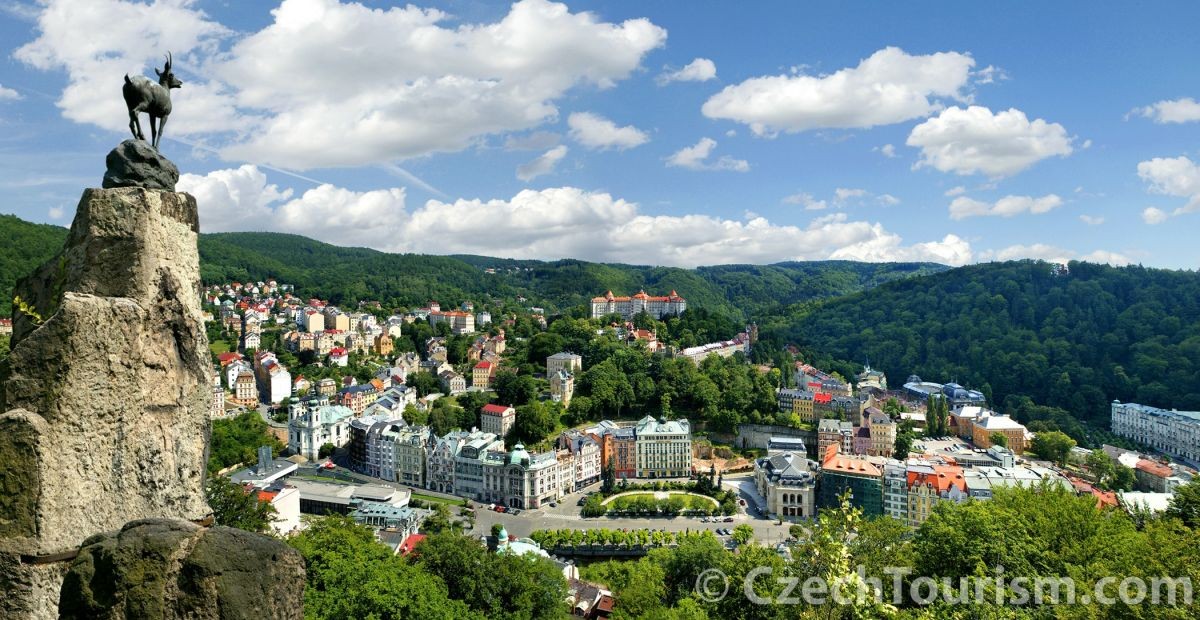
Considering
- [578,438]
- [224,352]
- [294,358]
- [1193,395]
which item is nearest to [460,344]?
[294,358]

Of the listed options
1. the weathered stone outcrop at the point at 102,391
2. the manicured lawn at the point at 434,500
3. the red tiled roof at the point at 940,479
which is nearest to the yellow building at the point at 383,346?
the manicured lawn at the point at 434,500

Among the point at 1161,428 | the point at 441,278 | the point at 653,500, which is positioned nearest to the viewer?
the point at 653,500

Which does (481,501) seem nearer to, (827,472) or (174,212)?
(827,472)

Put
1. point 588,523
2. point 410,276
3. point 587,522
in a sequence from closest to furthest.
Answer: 1. point 588,523
2. point 587,522
3. point 410,276

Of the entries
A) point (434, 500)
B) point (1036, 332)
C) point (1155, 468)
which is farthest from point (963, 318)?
point (434, 500)

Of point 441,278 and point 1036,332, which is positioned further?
point 441,278

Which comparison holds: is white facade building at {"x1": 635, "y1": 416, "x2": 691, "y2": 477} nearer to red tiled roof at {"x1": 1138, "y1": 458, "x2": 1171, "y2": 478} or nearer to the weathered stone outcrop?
red tiled roof at {"x1": 1138, "y1": 458, "x2": 1171, "y2": 478}

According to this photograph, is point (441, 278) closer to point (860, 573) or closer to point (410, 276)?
point (410, 276)

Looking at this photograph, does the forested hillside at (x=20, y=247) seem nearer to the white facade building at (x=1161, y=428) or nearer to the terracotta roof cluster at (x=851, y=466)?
the terracotta roof cluster at (x=851, y=466)
